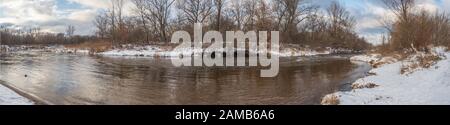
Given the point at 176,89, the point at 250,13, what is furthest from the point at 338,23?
the point at 176,89

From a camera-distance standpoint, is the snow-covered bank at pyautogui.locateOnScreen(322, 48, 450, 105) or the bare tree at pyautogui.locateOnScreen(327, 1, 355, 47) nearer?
the snow-covered bank at pyautogui.locateOnScreen(322, 48, 450, 105)

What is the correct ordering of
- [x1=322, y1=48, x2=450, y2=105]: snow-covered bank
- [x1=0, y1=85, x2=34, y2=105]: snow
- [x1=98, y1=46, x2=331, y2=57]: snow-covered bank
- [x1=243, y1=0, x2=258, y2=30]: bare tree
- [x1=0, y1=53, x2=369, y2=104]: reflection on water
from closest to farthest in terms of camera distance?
[x1=322, y1=48, x2=450, y2=105]: snow-covered bank < [x1=0, y1=85, x2=34, y2=105]: snow < [x1=0, y1=53, x2=369, y2=104]: reflection on water < [x1=98, y1=46, x2=331, y2=57]: snow-covered bank < [x1=243, y1=0, x2=258, y2=30]: bare tree

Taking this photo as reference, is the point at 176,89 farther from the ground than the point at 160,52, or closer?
closer

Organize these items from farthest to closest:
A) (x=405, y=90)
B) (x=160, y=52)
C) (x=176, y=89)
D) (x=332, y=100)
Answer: (x=160, y=52), (x=176, y=89), (x=405, y=90), (x=332, y=100)

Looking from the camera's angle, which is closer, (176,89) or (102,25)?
(176,89)

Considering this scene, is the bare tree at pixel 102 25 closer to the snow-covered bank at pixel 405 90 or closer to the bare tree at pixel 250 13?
the bare tree at pixel 250 13

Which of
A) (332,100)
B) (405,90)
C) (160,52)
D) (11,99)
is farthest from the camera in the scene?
(160,52)

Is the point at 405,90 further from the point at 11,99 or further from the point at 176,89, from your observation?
the point at 11,99

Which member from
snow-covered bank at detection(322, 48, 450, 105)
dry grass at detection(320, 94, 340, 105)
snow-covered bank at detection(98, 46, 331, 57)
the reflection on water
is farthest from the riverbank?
snow-covered bank at detection(98, 46, 331, 57)

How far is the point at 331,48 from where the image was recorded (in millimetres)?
70375

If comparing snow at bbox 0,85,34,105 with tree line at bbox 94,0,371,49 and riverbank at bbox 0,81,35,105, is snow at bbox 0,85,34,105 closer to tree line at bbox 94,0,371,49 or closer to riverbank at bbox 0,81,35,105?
riverbank at bbox 0,81,35,105

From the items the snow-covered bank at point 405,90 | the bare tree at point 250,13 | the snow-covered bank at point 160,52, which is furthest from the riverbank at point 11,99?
the bare tree at point 250,13

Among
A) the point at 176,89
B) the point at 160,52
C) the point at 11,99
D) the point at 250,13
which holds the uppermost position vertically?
the point at 250,13
